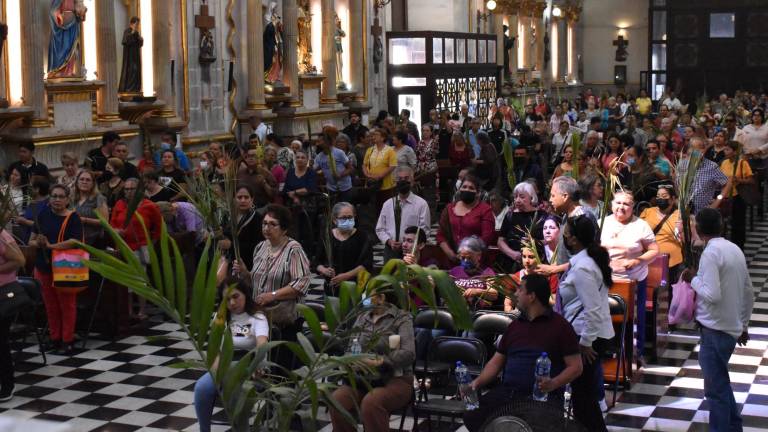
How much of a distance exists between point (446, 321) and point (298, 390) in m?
3.94

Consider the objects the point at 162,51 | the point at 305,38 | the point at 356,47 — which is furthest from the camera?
the point at 356,47

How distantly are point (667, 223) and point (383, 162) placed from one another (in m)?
4.85

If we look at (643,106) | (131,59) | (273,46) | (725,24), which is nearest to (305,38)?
(273,46)

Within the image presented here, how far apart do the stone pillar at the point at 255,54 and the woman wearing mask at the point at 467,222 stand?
34.2 feet

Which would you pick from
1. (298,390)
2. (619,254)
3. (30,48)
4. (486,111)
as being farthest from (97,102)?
(486,111)

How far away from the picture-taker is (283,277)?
832cm

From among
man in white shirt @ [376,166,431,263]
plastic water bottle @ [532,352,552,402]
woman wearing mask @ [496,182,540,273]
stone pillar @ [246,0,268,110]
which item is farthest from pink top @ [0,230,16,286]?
stone pillar @ [246,0,268,110]

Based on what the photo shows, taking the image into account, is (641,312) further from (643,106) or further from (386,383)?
(643,106)

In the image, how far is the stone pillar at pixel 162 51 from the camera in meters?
17.9

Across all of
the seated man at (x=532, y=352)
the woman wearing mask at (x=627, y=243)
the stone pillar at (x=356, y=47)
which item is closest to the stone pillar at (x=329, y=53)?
the stone pillar at (x=356, y=47)

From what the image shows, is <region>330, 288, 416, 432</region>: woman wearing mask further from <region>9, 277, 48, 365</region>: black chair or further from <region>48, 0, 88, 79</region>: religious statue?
<region>48, 0, 88, 79</region>: religious statue

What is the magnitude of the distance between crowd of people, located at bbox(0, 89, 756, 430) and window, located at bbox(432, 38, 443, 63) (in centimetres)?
779

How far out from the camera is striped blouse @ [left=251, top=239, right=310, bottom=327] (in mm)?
8320

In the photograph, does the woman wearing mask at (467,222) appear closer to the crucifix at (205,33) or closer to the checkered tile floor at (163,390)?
the checkered tile floor at (163,390)
